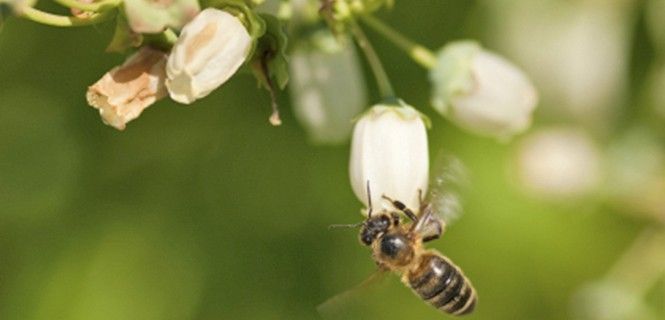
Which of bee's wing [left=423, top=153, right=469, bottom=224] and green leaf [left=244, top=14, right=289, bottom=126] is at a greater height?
green leaf [left=244, top=14, right=289, bottom=126]

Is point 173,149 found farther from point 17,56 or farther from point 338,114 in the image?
point 338,114

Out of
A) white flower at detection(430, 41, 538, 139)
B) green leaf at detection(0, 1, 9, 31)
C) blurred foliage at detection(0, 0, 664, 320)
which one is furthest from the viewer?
blurred foliage at detection(0, 0, 664, 320)

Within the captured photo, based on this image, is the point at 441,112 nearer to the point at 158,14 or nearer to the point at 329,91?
the point at 329,91

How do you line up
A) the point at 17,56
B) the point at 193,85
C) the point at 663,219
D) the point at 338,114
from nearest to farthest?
the point at 193,85, the point at 338,114, the point at 17,56, the point at 663,219

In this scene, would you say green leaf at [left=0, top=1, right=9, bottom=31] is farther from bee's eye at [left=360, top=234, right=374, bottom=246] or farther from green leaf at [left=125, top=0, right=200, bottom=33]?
bee's eye at [left=360, top=234, right=374, bottom=246]

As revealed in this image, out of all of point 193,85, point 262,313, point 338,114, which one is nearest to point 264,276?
point 262,313

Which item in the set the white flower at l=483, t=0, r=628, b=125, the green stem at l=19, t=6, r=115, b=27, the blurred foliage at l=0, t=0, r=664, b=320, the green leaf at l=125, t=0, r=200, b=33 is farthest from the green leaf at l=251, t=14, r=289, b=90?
the white flower at l=483, t=0, r=628, b=125

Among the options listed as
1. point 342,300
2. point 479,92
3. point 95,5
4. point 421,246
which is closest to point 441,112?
point 479,92
